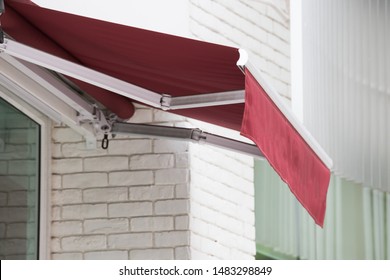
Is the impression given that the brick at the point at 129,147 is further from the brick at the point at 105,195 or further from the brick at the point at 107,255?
the brick at the point at 107,255

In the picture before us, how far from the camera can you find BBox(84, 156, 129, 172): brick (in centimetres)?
968

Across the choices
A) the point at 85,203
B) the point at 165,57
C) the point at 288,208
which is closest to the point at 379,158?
the point at 288,208

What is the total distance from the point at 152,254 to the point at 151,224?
0.23 metres

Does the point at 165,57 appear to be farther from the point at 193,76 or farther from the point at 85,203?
the point at 85,203

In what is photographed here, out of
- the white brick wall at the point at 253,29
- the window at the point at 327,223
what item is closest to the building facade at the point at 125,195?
the white brick wall at the point at 253,29

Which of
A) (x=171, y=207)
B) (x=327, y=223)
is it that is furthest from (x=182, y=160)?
(x=327, y=223)

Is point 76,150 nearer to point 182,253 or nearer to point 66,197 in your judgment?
point 66,197

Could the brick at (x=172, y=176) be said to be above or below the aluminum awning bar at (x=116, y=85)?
below

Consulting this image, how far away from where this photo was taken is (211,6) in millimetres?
10383

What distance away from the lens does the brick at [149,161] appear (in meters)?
9.65

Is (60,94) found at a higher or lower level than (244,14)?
lower

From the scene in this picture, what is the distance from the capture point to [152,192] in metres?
9.60

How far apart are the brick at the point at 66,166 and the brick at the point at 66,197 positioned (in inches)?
6.2
